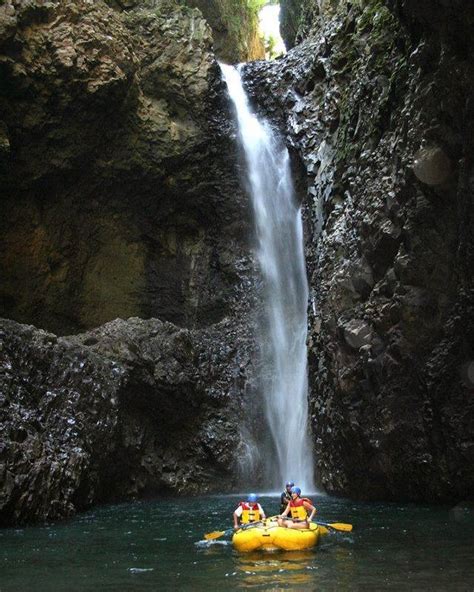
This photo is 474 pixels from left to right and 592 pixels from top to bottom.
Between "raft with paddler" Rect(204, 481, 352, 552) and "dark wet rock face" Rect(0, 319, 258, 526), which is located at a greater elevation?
"dark wet rock face" Rect(0, 319, 258, 526)

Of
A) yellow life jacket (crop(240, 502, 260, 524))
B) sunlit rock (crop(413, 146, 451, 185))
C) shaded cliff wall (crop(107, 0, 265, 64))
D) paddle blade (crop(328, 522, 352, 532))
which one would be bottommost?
paddle blade (crop(328, 522, 352, 532))

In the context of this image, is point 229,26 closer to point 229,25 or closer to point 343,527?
point 229,25

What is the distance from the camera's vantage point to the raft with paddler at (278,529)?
9914 mm

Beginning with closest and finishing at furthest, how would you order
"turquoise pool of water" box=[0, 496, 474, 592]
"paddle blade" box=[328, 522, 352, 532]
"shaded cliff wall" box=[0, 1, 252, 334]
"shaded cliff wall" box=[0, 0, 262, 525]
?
"turquoise pool of water" box=[0, 496, 474, 592]
"paddle blade" box=[328, 522, 352, 532]
"shaded cliff wall" box=[0, 0, 262, 525]
"shaded cliff wall" box=[0, 1, 252, 334]

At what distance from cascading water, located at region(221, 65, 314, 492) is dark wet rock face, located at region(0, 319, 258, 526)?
1.06 metres

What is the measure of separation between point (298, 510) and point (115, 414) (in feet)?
22.7

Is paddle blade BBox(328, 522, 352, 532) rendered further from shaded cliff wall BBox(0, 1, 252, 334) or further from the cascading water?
shaded cliff wall BBox(0, 1, 252, 334)

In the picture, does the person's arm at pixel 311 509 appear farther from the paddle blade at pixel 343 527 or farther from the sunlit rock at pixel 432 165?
the sunlit rock at pixel 432 165

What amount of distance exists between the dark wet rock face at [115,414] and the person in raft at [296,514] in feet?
18.1

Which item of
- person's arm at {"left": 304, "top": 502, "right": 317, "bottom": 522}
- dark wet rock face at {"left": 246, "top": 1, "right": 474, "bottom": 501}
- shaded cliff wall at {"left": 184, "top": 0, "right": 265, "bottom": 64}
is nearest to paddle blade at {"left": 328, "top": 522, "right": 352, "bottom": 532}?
person's arm at {"left": 304, "top": 502, "right": 317, "bottom": 522}

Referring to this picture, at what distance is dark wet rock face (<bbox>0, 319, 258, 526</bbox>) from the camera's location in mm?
13992

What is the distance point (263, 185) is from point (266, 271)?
2.95 metres

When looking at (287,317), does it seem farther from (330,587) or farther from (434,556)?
(330,587)

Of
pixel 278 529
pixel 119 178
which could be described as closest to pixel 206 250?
pixel 119 178
